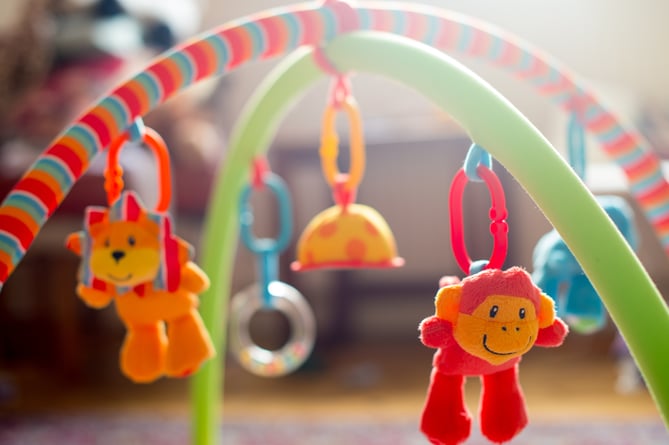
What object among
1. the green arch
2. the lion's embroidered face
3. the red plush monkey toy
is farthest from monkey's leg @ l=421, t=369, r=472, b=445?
the lion's embroidered face

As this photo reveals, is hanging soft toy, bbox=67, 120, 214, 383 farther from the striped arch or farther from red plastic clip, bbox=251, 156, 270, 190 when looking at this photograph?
red plastic clip, bbox=251, 156, 270, 190

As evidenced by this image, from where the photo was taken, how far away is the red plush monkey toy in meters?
0.45

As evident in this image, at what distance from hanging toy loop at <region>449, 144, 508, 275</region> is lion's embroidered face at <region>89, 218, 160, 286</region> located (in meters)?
0.22

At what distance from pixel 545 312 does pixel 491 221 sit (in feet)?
0.23

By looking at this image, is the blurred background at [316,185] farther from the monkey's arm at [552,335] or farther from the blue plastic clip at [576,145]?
the monkey's arm at [552,335]

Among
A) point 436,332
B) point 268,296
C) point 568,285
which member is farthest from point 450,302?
point 268,296

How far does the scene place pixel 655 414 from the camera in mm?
1416

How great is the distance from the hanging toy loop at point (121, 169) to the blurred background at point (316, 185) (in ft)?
3.01

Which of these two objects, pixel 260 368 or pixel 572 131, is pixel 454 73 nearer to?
pixel 572 131

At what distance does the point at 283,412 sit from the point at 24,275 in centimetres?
110

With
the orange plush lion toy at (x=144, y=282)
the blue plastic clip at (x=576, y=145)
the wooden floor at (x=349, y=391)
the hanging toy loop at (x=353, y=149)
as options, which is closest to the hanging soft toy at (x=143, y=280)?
the orange plush lion toy at (x=144, y=282)

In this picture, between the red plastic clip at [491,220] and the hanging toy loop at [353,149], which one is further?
the hanging toy loop at [353,149]

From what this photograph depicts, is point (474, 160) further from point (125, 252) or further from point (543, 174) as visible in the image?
point (125, 252)

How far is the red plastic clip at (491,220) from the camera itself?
1.60ft
